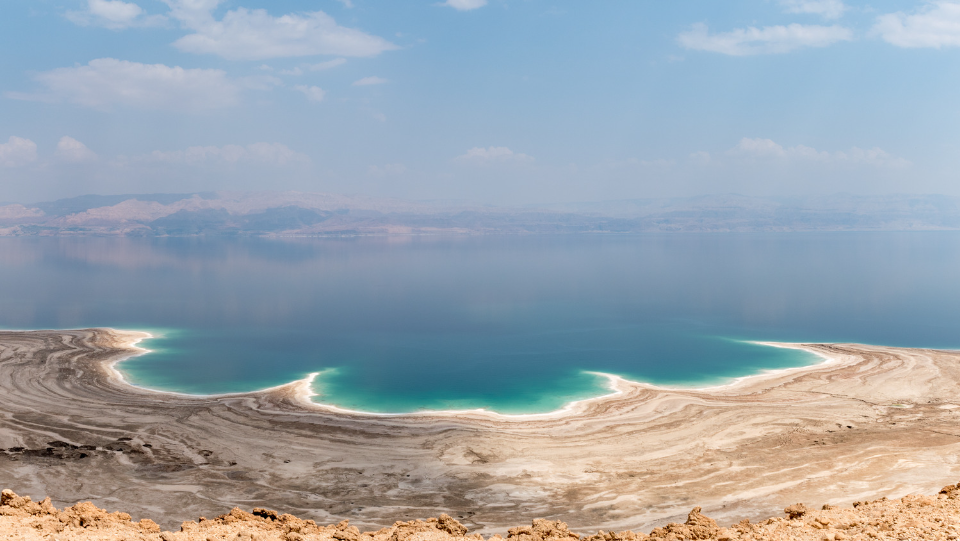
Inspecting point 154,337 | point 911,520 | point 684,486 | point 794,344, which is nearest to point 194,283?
point 154,337

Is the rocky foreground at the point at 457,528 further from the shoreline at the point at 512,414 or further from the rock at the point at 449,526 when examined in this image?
the shoreline at the point at 512,414

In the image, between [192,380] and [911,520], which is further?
[192,380]

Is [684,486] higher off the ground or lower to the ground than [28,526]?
lower

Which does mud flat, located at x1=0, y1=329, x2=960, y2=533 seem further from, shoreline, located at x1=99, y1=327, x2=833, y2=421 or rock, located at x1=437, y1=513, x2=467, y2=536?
rock, located at x1=437, y1=513, x2=467, y2=536

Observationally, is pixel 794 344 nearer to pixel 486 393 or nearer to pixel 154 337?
pixel 486 393

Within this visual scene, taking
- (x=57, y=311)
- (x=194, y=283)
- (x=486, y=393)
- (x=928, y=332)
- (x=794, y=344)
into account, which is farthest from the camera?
(x=194, y=283)

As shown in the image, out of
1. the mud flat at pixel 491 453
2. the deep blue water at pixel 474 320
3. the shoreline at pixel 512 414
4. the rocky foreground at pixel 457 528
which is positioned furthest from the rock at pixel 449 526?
the deep blue water at pixel 474 320

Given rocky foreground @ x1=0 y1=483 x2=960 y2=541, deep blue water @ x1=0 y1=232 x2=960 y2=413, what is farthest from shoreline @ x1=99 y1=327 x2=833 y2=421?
rocky foreground @ x1=0 y1=483 x2=960 y2=541
